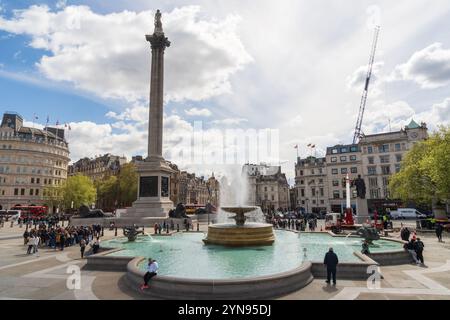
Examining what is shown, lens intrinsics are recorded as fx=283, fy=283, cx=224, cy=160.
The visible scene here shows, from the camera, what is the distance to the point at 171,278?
10383mm

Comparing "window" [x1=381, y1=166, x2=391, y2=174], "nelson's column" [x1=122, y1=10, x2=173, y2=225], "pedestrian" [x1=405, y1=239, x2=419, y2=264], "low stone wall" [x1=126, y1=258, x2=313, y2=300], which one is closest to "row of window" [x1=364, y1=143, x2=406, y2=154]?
"window" [x1=381, y1=166, x2=391, y2=174]

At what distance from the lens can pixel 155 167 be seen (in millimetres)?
44531

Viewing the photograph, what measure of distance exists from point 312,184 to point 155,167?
6046cm

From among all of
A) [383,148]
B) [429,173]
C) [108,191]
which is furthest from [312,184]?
[108,191]

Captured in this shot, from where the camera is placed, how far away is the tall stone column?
156 feet

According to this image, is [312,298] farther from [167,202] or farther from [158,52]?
[158,52]

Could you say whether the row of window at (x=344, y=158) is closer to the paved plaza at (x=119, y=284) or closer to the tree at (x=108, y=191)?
the tree at (x=108, y=191)

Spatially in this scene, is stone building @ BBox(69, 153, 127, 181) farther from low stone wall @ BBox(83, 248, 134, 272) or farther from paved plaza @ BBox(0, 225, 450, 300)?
low stone wall @ BBox(83, 248, 134, 272)

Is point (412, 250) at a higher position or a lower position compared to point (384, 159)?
lower

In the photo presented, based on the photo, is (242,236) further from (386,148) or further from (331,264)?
(386,148)

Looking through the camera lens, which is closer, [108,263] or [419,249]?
[108,263]

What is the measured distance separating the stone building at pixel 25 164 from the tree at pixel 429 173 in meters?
88.9

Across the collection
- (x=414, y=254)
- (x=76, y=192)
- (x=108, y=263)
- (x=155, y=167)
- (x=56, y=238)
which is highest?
(x=155, y=167)
